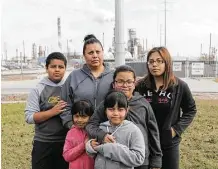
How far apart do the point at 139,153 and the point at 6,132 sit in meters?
5.49

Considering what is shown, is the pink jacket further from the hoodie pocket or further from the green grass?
the green grass

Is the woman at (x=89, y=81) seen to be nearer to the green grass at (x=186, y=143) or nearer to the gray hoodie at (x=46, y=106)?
the gray hoodie at (x=46, y=106)

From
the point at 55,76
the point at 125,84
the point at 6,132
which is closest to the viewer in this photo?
the point at 125,84

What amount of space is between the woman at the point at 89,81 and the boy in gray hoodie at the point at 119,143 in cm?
31

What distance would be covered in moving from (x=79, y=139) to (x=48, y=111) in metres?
0.41

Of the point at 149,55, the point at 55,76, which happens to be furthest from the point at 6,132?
the point at 149,55

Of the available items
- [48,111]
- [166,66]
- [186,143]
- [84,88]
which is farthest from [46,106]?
[186,143]

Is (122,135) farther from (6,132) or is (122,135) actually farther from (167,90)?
(6,132)

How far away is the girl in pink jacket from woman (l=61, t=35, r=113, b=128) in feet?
0.34

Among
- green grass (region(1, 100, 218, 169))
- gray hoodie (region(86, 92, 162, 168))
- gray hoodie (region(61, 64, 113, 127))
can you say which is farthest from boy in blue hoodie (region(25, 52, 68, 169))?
green grass (region(1, 100, 218, 169))

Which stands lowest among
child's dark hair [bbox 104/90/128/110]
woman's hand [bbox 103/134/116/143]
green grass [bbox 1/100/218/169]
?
green grass [bbox 1/100/218/169]

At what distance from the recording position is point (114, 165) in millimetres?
2365

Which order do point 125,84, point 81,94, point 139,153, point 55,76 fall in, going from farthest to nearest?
point 55,76 → point 81,94 → point 125,84 → point 139,153

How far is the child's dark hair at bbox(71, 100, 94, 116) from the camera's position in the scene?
2586 millimetres
